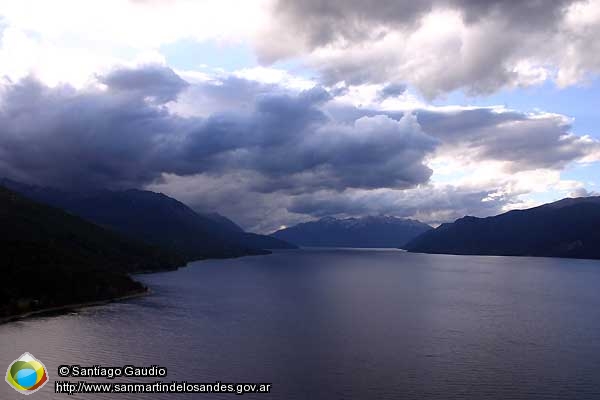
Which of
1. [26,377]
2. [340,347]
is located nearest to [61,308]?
[26,377]

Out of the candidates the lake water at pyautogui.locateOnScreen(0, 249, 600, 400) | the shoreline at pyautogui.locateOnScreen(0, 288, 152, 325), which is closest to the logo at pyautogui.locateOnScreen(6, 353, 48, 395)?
the lake water at pyautogui.locateOnScreen(0, 249, 600, 400)

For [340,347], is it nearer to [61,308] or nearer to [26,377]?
[26,377]

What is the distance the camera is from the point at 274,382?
8050 centimetres

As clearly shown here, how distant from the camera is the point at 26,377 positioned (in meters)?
73.7

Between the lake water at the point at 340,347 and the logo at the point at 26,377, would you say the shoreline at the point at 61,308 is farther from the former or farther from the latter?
the logo at the point at 26,377

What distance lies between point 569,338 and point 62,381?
4563 inches

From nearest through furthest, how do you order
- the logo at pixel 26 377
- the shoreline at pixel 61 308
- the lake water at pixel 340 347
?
the logo at pixel 26 377 < the lake water at pixel 340 347 < the shoreline at pixel 61 308

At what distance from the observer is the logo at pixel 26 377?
72500mm

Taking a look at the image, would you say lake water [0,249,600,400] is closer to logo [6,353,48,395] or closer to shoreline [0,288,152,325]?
logo [6,353,48,395]

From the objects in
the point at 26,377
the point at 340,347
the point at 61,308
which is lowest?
the point at 340,347

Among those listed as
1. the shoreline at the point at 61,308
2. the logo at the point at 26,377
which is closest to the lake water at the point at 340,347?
the logo at the point at 26,377

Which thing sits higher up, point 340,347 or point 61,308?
point 61,308

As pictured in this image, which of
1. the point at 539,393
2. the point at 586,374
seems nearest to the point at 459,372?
the point at 539,393

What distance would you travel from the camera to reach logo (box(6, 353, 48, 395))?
7250 cm
